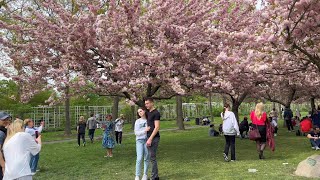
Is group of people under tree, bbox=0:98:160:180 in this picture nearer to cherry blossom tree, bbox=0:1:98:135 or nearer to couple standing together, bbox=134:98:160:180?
couple standing together, bbox=134:98:160:180

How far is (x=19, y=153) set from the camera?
17.4ft

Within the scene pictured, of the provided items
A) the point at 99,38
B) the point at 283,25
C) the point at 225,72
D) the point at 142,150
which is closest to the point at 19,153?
the point at 142,150

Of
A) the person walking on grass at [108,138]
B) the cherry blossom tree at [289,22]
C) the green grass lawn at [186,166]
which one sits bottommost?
the green grass lawn at [186,166]

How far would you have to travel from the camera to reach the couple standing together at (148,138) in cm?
809

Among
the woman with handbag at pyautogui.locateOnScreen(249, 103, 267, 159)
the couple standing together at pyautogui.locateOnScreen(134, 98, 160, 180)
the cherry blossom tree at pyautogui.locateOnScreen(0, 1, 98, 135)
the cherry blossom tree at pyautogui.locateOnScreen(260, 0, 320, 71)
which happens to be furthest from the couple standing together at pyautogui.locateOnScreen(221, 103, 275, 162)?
the cherry blossom tree at pyautogui.locateOnScreen(0, 1, 98, 135)

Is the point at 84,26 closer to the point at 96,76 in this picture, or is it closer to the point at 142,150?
the point at 96,76

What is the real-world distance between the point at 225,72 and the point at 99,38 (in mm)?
4396

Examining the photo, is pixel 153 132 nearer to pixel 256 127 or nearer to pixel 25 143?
pixel 25 143

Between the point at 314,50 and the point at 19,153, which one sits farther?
the point at 314,50

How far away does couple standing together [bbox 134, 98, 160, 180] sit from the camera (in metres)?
8.09

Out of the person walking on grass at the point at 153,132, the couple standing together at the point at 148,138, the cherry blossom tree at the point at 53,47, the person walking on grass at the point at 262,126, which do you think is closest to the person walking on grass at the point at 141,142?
the couple standing together at the point at 148,138

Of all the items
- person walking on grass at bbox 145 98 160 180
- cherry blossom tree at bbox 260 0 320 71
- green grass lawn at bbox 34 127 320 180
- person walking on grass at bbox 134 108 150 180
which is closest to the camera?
person walking on grass at bbox 145 98 160 180

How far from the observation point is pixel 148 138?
8219 mm

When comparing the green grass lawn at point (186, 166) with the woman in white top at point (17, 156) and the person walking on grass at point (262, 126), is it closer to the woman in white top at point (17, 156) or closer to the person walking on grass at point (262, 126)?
the person walking on grass at point (262, 126)
